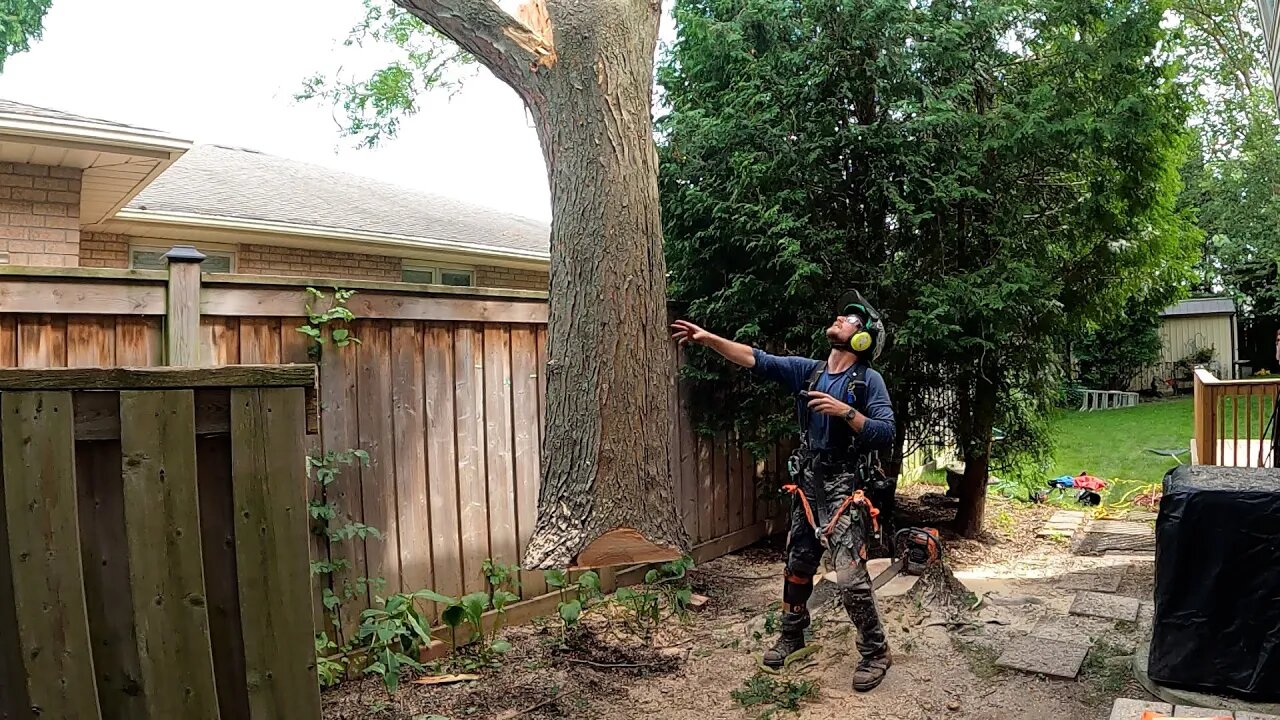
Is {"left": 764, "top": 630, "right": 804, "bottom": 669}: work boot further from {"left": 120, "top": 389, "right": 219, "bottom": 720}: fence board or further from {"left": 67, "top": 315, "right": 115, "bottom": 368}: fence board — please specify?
{"left": 67, "top": 315, "right": 115, "bottom": 368}: fence board

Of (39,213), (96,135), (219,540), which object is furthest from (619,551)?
(39,213)

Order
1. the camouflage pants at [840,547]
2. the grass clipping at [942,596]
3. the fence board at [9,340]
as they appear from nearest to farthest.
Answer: the fence board at [9,340] < the camouflage pants at [840,547] < the grass clipping at [942,596]

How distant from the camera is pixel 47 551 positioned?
194 centimetres

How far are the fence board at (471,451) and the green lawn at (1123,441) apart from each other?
674 cm

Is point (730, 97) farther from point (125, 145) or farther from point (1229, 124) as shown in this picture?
point (1229, 124)

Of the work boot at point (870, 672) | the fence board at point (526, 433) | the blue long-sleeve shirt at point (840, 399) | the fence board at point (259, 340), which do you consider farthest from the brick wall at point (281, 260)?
the work boot at point (870, 672)

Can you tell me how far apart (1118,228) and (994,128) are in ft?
4.48

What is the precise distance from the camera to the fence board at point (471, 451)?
16.2ft

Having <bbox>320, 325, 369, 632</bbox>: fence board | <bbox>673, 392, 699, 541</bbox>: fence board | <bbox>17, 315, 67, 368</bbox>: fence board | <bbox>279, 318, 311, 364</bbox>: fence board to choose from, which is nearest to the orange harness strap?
<bbox>673, 392, 699, 541</bbox>: fence board

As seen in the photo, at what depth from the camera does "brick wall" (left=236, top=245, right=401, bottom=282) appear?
9516mm

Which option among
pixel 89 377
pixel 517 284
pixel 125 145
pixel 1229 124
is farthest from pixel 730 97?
pixel 1229 124

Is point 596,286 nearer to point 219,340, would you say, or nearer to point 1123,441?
point 219,340

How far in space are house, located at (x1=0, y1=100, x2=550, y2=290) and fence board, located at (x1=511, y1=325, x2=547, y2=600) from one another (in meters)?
3.06

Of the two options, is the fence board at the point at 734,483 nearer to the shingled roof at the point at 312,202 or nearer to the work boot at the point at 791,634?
the work boot at the point at 791,634
